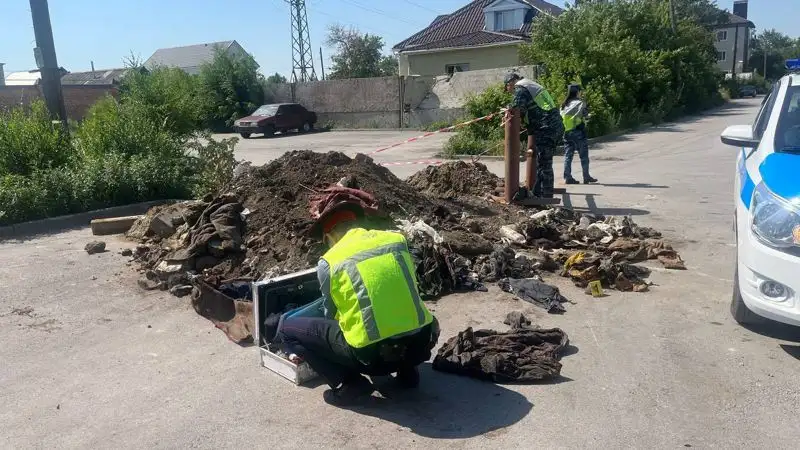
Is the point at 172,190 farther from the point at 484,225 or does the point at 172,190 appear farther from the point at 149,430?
the point at 149,430

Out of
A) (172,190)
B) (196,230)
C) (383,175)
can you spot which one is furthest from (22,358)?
(172,190)

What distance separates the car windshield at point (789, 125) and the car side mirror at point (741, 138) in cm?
25

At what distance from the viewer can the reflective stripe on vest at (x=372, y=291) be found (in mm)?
3955

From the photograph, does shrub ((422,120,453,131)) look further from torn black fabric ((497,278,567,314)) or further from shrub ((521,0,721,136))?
torn black fabric ((497,278,567,314))

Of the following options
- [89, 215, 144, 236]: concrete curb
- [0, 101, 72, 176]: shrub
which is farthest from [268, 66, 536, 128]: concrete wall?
[89, 215, 144, 236]: concrete curb

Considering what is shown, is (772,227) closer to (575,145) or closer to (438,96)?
(575,145)

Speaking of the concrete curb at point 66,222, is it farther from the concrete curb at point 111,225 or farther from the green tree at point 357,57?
the green tree at point 357,57

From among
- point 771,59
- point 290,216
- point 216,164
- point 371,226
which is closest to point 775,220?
point 371,226

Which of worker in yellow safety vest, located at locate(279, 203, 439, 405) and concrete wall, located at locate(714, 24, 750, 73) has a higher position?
concrete wall, located at locate(714, 24, 750, 73)

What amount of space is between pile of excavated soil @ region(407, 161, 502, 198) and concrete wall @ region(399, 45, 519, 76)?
30098mm

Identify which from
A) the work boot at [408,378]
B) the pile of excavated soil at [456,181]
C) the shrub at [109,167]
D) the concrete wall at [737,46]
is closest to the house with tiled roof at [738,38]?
the concrete wall at [737,46]

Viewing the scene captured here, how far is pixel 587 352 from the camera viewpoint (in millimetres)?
5199

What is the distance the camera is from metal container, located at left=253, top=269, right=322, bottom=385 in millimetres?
4992

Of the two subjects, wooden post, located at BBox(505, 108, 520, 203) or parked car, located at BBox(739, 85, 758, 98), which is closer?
wooden post, located at BBox(505, 108, 520, 203)
